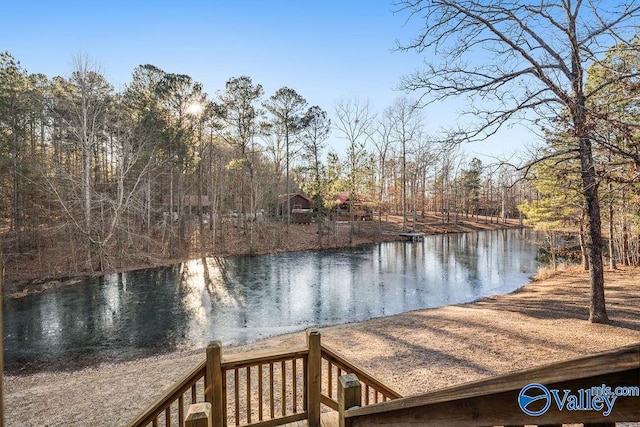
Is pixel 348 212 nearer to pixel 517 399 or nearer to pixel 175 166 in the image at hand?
pixel 175 166

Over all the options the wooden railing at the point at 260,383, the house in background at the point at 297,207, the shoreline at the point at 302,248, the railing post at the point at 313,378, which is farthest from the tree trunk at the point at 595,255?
the house in background at the point at 297,207

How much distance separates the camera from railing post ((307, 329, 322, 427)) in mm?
2963

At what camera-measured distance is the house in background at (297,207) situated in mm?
31492

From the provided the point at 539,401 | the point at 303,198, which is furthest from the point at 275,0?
the point at 303,198

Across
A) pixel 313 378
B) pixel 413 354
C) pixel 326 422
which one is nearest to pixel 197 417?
pixel 313 378

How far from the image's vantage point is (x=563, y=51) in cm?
564

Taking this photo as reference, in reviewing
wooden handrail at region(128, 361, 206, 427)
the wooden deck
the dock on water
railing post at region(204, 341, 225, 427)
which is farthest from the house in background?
wooden handrail at region(128, 361, 206, 427)

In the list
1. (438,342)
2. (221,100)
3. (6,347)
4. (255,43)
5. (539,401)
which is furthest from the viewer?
(221,100)

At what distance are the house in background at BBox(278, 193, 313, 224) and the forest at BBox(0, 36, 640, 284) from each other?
92.5 inches

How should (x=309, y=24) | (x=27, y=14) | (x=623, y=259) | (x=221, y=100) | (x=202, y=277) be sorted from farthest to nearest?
(x=221, y=100), (x=202, y=277), (x=623, y=259), (x=309, y=24), (x=27, y=14)

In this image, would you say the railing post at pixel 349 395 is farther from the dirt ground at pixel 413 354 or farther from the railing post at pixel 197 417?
the dirt ground at pixel 413 354

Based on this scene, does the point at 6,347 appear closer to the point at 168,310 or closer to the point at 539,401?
the point at 168,310

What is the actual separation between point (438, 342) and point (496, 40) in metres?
6.04

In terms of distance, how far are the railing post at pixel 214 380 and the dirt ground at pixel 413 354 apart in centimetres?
256
